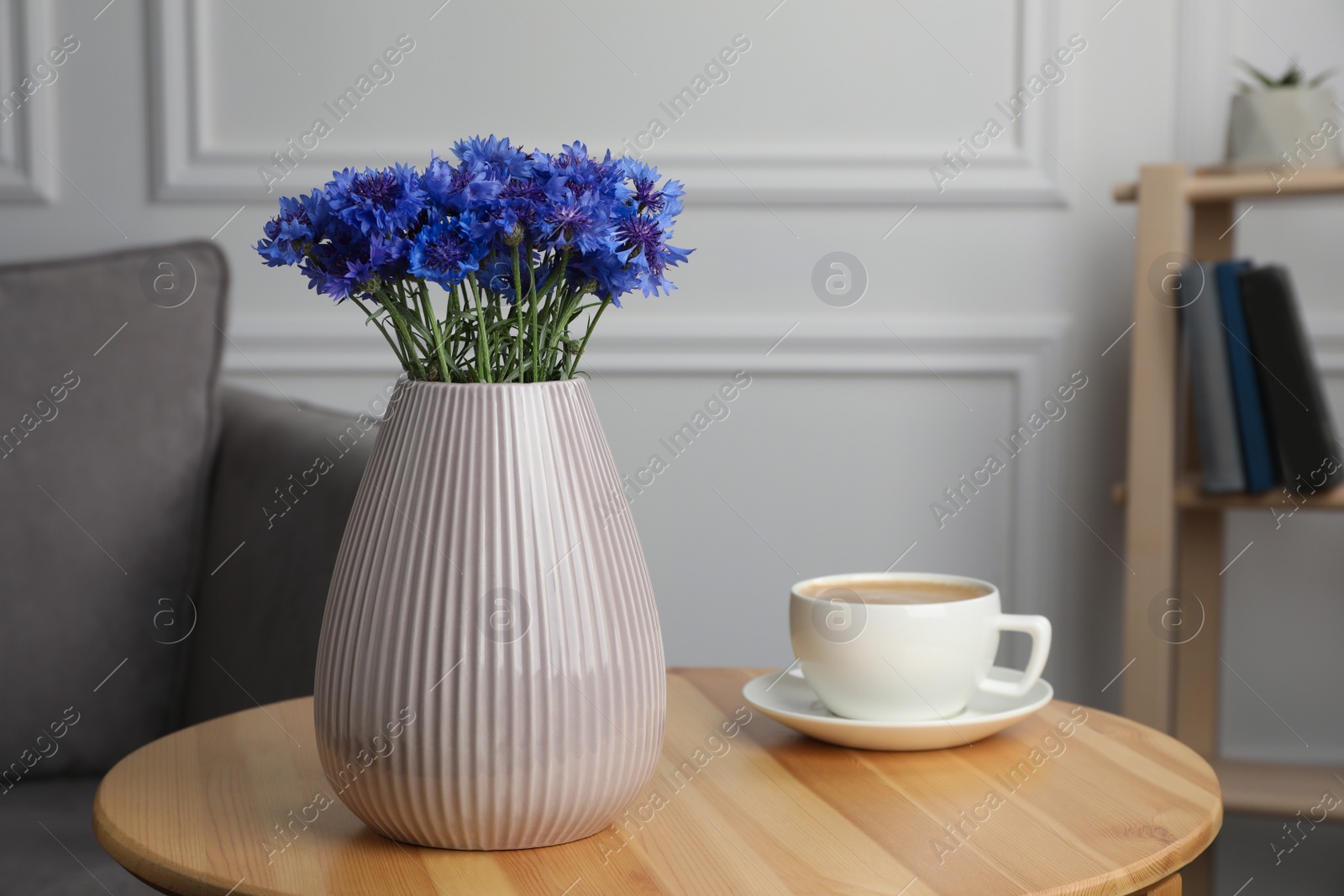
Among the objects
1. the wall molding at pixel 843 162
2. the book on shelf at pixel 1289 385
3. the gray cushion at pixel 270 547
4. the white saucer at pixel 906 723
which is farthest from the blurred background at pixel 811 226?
the white saucer at pixel 906 723

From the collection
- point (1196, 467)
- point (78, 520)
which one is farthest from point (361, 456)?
point (1196, 467)

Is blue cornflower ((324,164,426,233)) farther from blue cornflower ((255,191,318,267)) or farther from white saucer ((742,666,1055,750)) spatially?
white saucer ((742,666,1055,750))

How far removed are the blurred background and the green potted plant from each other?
0.13 meters

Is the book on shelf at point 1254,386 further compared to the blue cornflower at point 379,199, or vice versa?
the book on shelf at point 1254,386

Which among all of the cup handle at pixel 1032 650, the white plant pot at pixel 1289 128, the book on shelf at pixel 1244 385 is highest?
the white plant pot at pixel 1289 128

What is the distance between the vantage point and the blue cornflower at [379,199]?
522mm

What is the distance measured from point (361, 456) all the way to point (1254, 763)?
1.23 m

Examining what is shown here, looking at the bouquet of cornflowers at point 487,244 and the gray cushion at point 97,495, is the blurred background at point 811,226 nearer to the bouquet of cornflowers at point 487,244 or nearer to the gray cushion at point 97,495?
the gray cushion at point 97,495

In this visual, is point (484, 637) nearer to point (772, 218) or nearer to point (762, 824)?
point (762, 824)

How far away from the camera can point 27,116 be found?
154cm

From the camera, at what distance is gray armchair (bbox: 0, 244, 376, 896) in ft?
3.62

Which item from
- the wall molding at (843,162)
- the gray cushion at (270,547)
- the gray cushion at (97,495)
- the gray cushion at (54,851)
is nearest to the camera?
the gray cushion at (54,851)

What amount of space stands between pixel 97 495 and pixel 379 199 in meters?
0.80

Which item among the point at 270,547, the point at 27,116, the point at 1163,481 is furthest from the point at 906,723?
the point at 27,116
